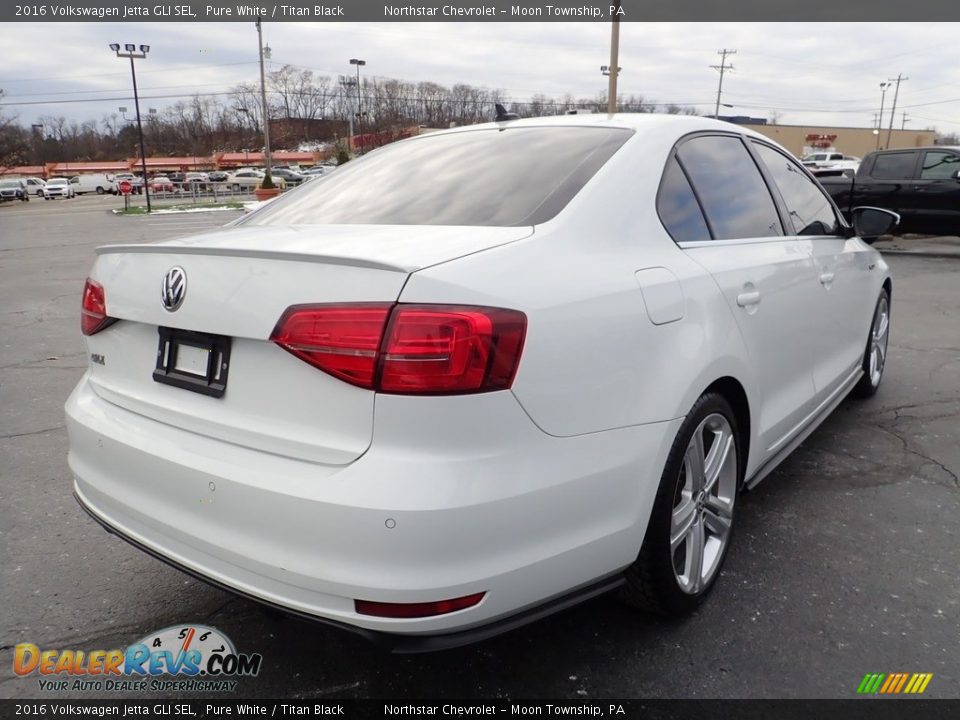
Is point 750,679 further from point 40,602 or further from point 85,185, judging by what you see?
point 85,185

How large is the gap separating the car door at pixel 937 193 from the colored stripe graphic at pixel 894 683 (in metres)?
12.8

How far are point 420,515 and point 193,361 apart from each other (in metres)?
0.86

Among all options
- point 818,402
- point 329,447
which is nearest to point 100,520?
point 329,447

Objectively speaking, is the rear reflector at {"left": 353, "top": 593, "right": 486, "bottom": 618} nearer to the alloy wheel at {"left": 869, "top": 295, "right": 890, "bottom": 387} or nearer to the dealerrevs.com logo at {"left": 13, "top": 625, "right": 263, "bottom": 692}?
the dealerrevs.com logo at {"left": 13, "top": 625, "right": 263, "bottom": 692}

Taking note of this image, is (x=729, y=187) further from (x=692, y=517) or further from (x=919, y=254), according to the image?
(x=919, y=254)

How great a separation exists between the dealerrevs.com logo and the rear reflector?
841mm

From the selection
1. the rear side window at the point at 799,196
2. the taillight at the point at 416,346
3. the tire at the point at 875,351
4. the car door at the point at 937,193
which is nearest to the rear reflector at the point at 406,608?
the taillight at the point at 416,346

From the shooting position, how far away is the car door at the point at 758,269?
2.66 metres

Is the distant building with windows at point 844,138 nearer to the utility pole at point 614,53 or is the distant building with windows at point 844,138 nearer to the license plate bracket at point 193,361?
the utility pole at point 614,53

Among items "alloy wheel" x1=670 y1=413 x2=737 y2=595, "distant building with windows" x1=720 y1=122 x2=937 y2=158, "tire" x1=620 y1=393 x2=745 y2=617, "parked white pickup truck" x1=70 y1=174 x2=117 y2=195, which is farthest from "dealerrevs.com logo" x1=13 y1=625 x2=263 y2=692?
"distant building with windows" x1=720 y1=122 x2=937 y2=158

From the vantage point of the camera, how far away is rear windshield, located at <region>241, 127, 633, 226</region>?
2.29m

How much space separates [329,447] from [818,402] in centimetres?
273

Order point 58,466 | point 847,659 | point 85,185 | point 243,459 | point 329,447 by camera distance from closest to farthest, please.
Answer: point 329,447 → point 243,459 → point 847,659 → point 58,466 → point 85,185

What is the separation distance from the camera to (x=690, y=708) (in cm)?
212
